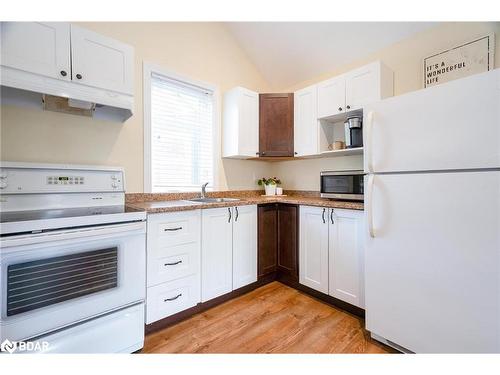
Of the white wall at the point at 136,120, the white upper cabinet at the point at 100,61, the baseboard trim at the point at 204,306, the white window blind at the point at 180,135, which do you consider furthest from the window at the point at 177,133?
the baseboard trim at the point at 204,306

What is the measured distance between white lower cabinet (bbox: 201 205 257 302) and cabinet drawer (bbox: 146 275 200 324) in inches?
3.6

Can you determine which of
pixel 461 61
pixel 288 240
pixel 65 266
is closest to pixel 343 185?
pixel 288 240

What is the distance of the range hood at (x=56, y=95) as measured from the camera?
51.0 inches

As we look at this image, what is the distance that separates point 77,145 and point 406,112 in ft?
7.67

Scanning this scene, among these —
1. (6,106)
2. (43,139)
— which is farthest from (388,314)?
(6,106)

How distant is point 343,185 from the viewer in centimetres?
214

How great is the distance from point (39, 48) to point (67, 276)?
1332mm

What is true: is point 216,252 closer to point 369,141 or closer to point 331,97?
point 369,141

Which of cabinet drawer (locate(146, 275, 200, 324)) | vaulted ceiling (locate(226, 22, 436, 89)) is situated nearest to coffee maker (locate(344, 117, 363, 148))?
vaulted ceiling (locate(226, 22, 436, 89))

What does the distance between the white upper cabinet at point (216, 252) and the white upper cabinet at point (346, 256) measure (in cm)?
91

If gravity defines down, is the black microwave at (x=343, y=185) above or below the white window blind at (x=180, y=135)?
below

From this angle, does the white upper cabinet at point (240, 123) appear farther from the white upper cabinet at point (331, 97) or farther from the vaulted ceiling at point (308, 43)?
the white upper cabinet at point (331, 97)

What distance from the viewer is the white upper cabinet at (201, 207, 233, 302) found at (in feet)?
6.35

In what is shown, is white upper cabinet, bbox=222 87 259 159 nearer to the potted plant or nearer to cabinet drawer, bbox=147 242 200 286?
the potted plant
